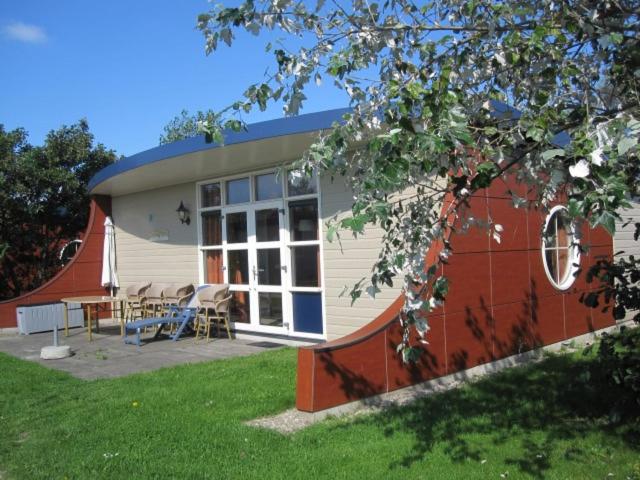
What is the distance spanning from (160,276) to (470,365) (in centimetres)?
712

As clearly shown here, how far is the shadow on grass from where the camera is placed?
4.39 meters

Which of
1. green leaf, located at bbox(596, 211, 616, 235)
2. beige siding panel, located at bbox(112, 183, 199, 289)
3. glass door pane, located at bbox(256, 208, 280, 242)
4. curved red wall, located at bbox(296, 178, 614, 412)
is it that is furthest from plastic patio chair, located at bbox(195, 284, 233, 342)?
green leaf, located at bbox(596, 211, 616, 235)

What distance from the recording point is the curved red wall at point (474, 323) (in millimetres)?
5363

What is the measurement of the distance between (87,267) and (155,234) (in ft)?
7.70

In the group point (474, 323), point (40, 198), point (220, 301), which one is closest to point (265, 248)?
point (220, 301)

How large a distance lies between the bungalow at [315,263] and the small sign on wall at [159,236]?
0.10ft

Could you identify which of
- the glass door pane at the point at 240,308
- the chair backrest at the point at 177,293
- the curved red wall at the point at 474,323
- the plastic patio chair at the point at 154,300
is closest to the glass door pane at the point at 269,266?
the glass door pane at the point at 240,308

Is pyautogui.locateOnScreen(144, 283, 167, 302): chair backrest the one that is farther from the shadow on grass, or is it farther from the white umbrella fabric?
the shadow on grass

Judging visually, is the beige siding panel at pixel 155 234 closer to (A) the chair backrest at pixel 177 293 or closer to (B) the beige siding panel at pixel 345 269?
(A) the chair backrest at pixel 177 293

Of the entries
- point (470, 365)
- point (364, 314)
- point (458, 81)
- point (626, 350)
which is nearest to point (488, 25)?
point (458, 81)

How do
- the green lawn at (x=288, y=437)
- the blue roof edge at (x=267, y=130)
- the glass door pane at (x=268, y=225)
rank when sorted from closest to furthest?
1. the green lawn at (x=288, y=437)
2. the blue roof edge at (x=267, y=130)
3. the glass door pane at (x=268, y=225)

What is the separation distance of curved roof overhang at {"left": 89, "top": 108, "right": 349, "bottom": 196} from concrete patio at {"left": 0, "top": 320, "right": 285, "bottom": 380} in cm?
281

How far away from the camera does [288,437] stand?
4816 millimetres

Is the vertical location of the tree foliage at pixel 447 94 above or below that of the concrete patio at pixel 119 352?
above
